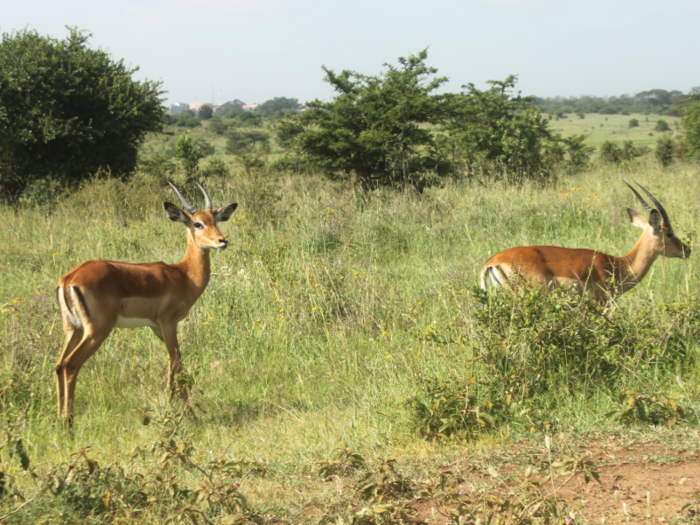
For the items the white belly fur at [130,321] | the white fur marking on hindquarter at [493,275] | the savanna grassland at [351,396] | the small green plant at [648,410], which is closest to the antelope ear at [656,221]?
the savanna grassland at [351,396]

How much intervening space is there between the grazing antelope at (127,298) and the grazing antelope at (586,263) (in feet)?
8.12

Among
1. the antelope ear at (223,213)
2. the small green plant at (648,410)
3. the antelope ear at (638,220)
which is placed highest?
the antelope ear at (223,213)

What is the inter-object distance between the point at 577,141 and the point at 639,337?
1910cm

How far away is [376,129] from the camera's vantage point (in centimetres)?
1209

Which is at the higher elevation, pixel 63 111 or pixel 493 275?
pixel 63 111

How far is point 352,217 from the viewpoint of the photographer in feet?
29.2

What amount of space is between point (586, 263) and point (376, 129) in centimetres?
764

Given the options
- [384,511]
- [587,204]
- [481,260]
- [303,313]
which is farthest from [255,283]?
[587,204]

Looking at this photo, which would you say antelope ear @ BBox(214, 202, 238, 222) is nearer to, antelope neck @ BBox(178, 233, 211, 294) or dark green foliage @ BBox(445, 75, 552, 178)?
antelope neck @ BBox(178, 233, 211, 294)

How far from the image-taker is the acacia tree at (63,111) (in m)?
12.8

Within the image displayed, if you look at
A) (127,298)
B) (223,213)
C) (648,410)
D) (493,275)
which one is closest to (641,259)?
(493,275)

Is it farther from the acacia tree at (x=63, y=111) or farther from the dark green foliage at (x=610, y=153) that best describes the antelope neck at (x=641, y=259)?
the dark green foliage at (x=610, y=153)

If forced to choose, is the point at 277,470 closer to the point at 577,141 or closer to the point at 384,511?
the point at 384,511

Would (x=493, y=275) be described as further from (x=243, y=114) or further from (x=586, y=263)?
(x=243, y=114)
